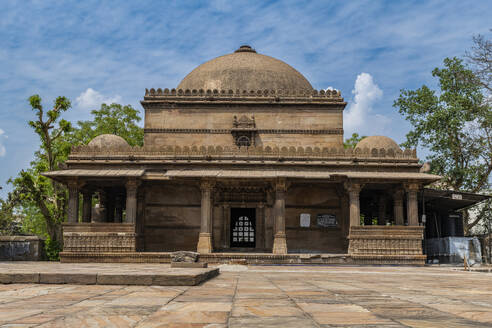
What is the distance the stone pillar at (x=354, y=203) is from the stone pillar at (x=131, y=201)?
8314 millimetres

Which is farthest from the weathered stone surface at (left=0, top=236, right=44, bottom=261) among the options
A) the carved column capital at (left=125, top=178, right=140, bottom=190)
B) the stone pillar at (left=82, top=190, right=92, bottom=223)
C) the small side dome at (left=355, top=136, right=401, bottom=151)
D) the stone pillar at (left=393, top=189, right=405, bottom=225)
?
the stone pillar at (left=393, top=189, right=405, bottom=225)

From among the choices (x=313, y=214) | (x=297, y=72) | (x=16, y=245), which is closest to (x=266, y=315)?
(x=313, y=214)

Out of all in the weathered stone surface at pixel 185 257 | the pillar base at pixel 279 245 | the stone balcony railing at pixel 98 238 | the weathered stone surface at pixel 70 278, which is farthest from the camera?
the stone balcony railing at pixel 98 238

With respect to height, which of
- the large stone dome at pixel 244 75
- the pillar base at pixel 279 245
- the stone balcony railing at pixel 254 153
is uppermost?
the large stone dome at pixel 244 75

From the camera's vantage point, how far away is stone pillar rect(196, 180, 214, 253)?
57.1 feet

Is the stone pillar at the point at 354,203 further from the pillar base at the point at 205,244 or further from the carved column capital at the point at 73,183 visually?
the carved column capital at the point at 73,183

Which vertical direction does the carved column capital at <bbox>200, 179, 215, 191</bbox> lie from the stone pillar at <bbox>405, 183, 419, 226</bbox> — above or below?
above

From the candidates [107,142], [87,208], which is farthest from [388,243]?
[87,208]

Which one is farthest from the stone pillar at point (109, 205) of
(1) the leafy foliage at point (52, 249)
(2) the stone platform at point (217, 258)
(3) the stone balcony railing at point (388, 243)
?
(3) the stone balcony railing at point (388, 243)

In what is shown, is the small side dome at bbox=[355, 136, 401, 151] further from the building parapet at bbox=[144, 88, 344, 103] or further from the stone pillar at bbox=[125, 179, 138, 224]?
the stone pillar at bbox=[125, 179, 138, 224]

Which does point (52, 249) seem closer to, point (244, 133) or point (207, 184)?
point (207, 184)

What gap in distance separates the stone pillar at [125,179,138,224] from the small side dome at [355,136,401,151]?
9298 mm

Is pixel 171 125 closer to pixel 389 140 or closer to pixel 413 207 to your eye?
pixel 389 140

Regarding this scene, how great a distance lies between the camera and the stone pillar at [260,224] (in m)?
19.9
